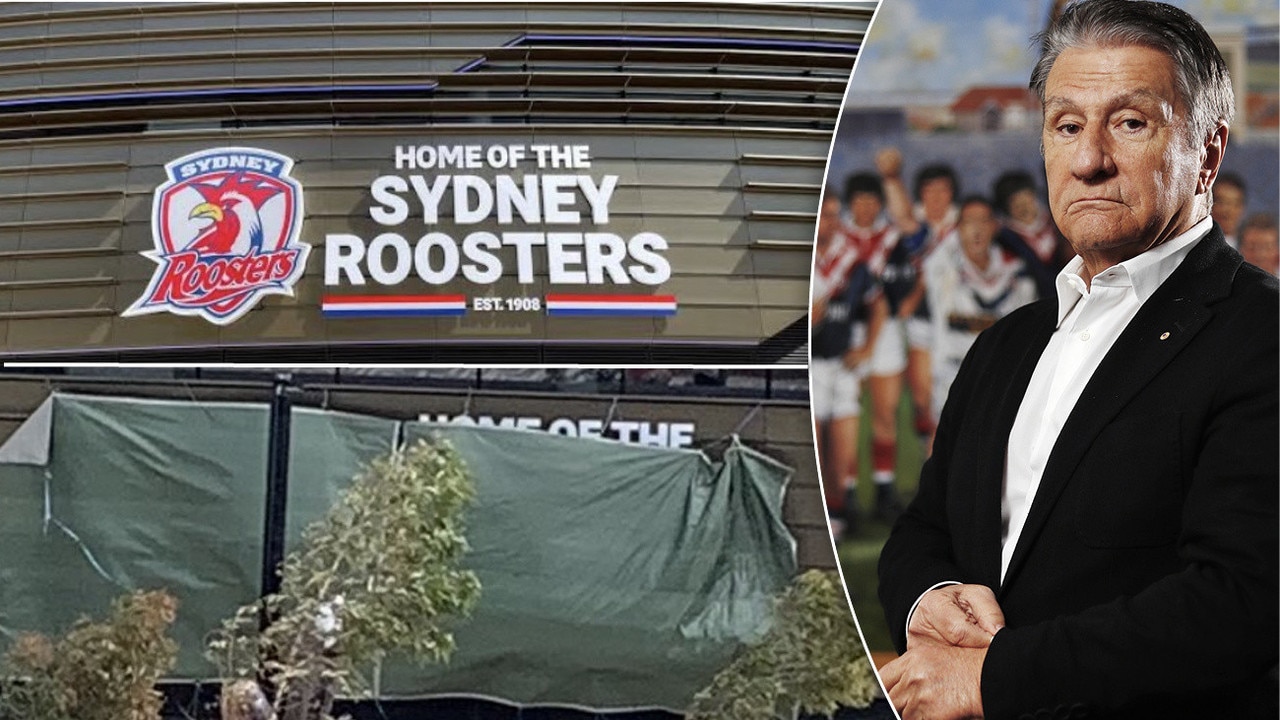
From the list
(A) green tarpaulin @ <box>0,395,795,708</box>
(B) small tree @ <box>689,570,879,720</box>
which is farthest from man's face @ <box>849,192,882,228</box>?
(B) small tree @ <box>689,570,879,720</box>

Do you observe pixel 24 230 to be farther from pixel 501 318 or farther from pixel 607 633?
pixel 607 633

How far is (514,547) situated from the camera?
5363 mm

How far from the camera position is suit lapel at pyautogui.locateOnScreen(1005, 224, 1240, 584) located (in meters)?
2.49

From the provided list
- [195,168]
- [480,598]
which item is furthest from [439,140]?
[480,598]

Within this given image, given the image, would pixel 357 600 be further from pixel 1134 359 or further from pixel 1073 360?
pixel 1134 359

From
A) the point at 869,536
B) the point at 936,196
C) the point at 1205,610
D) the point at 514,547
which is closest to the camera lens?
the point at 1205,610

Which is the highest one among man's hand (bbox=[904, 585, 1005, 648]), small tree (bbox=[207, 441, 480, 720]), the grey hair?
the grey hair

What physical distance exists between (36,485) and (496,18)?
2.59 metres

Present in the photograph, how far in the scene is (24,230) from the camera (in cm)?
558

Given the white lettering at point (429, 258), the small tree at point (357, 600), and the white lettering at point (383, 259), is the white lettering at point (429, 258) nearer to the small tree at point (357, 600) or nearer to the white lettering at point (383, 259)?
the white lettering at point (383, 259)

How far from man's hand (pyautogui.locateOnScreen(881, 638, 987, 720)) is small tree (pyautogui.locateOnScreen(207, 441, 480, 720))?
292 cm

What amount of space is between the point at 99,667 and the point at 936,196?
3.81 meters

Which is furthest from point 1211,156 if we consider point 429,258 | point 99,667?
point 99,667

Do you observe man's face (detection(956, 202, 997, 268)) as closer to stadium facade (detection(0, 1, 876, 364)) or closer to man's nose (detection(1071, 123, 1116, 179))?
man's nose (detection(1071, 123, 1116, 179))
